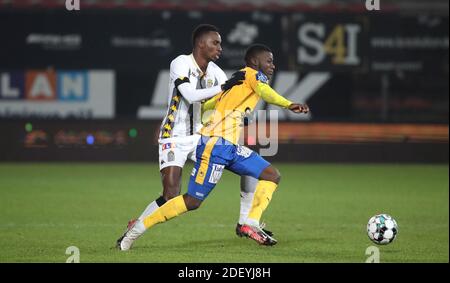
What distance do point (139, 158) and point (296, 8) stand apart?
168 inches

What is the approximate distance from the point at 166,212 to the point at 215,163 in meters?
0.67

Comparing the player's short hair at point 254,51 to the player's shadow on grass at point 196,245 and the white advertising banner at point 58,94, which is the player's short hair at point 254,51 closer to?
the player's shadow on grass at point 196,245

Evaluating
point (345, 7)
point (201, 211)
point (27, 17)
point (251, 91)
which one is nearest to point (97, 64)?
point (27, 17)

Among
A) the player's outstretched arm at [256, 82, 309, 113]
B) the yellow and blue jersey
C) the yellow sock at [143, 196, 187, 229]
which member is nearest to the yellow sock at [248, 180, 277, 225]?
the yellow and blue jersey

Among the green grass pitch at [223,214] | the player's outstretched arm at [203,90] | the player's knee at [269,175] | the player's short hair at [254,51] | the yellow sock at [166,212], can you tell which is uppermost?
the player's short hair at [254,51]

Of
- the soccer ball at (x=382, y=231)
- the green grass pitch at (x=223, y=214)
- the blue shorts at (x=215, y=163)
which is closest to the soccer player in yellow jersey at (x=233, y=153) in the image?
the blue shorts at (x=215, y=163)

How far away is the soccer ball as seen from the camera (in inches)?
350

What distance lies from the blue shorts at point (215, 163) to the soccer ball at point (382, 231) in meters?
1.22

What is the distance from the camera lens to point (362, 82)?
18.5 m

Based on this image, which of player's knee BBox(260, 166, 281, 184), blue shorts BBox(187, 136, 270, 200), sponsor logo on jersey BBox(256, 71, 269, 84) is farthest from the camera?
player's knee BBox(260, 166, 281, 184)

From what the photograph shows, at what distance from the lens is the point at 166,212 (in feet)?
28.0

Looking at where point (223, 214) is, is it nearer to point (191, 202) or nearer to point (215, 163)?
point (215, 163)

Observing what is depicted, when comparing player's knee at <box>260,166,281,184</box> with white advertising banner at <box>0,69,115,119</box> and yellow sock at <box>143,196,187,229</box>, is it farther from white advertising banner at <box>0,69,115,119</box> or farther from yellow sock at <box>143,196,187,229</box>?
white advertising banner at <box>0,69,115,119</box>

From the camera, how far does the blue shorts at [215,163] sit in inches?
341
